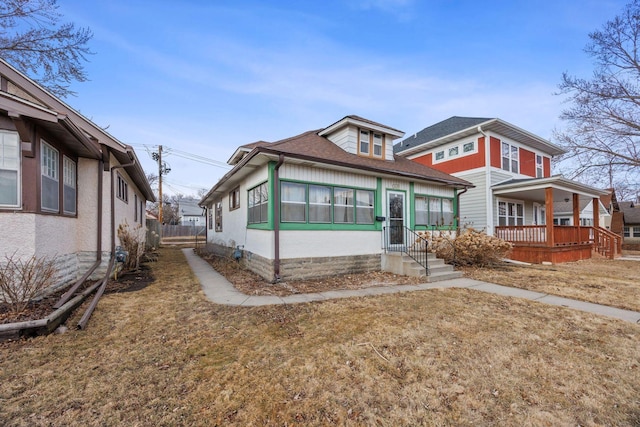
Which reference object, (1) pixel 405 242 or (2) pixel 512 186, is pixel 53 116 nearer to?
(1) pixel 405 242

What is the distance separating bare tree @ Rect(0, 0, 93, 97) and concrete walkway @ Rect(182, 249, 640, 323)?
9324 mm

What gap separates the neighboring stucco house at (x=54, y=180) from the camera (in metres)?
4.84

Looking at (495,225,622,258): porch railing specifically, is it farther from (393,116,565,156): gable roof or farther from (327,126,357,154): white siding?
(327,126,357,154): white siding

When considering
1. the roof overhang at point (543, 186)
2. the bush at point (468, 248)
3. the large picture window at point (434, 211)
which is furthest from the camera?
the roof overhang at point (543, 186)

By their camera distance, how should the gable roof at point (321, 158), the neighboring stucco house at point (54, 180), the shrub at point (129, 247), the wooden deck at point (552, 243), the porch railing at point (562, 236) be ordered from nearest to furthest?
the neighboring stucco house at point (54, 180) → the gable roof at point (321, 158) → the shrub at point (129, 247) → the wooden deck at point (552, 243) → the porch railing at point (562, 236)

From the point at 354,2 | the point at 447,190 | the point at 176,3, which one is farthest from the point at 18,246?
the point at 447,190

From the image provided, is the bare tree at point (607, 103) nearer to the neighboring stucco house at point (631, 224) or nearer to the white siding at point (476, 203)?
the white siding at point (476, 203)

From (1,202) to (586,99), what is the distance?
25.0m

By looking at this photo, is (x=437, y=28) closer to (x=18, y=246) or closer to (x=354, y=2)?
(x=354, y=2)

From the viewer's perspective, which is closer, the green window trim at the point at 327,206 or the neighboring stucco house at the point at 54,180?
the neighboring stucco house at the point at 54,180

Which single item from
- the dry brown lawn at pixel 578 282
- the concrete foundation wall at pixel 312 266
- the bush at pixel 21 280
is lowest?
the dry brown lawn at pixel 578 282

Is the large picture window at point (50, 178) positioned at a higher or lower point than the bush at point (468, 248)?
higher

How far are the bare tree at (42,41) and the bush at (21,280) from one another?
28.4 feet

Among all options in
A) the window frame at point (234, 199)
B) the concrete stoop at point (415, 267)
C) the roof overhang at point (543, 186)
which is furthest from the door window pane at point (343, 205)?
the roof overhang at point (543, 186)
